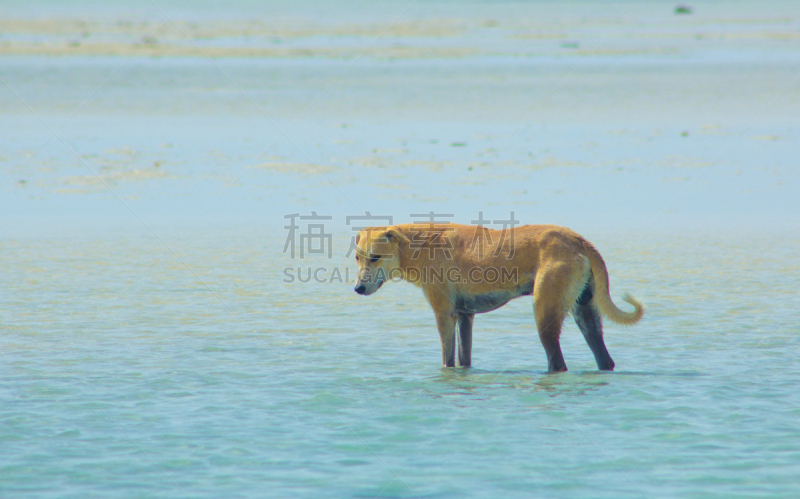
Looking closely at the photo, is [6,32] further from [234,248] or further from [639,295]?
[639,295]

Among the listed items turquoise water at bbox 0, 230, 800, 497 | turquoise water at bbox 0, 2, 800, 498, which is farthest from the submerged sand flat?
turquoise water at bbox 0, 230, 800, 497

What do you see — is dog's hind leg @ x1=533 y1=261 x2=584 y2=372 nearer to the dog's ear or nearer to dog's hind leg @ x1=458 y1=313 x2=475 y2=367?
dog's hind leg @ x1=458 y1=313 x2=475 y2=367

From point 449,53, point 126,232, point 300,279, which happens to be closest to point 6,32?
point 449,53

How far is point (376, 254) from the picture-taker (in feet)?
33.0

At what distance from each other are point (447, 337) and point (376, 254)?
1.16 meters

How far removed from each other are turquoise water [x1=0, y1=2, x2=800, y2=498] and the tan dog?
1.52ft

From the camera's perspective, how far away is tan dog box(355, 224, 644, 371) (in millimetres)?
9305

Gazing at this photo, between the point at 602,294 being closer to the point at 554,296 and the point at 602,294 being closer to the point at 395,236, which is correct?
the point at 554,296

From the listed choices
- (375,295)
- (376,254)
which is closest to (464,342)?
(376,254)

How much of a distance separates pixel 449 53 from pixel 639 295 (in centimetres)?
4208

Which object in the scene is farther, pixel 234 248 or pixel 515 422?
pixel 234 248

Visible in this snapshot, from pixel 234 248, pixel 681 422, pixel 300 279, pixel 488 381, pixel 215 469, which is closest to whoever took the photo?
pixel 215 469

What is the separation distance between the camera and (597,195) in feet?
66.8

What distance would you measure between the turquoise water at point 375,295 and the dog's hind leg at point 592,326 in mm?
220
